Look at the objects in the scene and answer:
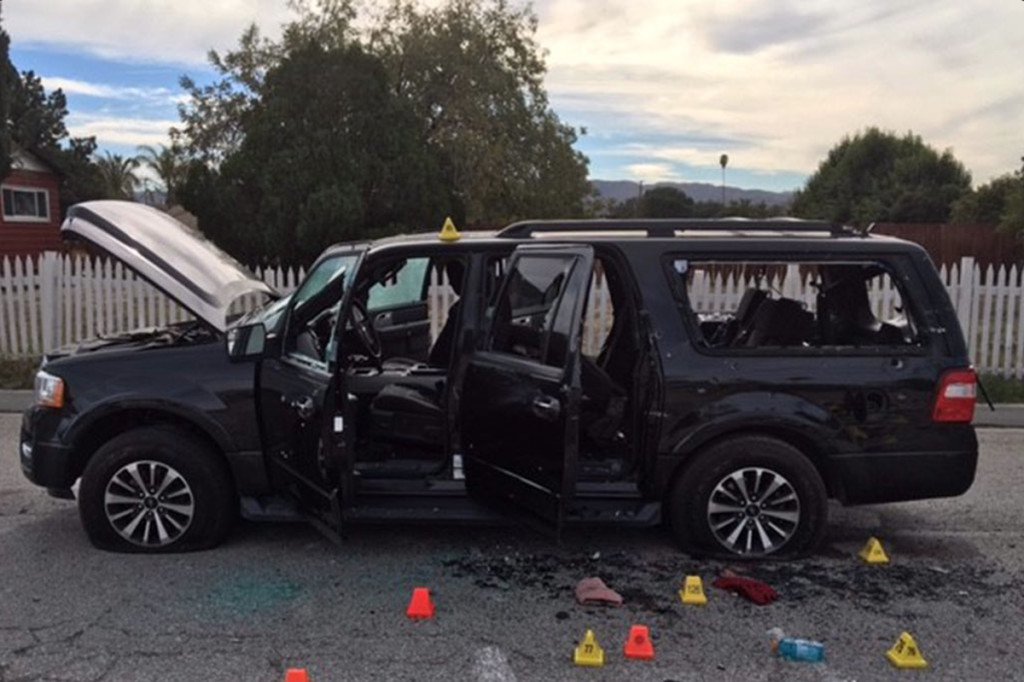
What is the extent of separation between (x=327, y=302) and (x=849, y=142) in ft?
173

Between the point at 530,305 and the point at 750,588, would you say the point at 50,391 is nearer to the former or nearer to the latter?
the point at 530,305

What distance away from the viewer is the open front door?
426cm

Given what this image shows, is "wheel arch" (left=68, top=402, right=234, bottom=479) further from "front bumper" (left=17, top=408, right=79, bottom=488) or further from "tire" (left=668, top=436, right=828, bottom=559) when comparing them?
"tire" (left=668, top=436, right=828, bottom=559)

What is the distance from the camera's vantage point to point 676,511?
15.8 feet

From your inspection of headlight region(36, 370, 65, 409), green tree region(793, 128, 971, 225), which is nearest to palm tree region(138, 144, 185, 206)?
headlight region(36, 370, 65, 409)

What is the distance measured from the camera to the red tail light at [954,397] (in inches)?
184

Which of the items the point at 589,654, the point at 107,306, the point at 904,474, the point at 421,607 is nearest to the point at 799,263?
the point at 904,474

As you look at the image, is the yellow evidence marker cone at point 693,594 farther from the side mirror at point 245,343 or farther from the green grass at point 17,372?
the green grass at point 17,372

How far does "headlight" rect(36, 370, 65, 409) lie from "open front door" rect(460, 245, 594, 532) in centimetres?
216

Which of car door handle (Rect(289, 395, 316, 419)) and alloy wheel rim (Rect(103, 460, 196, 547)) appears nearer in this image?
car door handle (Rect(289, 395, 316, 419))

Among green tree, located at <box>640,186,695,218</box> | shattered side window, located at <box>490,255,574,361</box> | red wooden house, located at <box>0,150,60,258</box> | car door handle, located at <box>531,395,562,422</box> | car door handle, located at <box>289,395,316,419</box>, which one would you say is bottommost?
car door handle, located at <box>289,395,316,419</box>

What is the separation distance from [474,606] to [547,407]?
1.01 meters

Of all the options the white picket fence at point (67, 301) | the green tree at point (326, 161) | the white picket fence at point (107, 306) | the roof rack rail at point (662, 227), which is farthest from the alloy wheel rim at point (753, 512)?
the green tree at point (326, 161)

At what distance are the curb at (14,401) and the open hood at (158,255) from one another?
4783 mm
